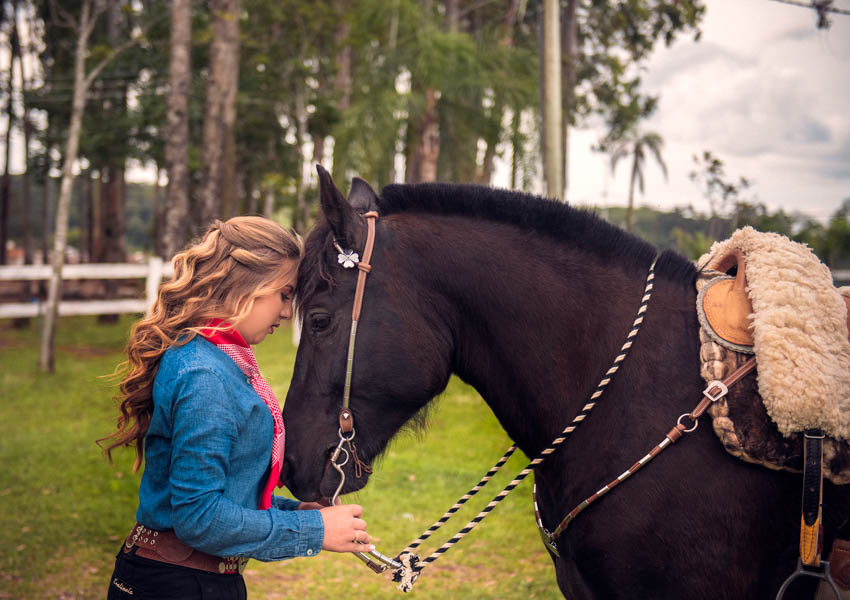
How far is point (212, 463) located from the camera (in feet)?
5.52

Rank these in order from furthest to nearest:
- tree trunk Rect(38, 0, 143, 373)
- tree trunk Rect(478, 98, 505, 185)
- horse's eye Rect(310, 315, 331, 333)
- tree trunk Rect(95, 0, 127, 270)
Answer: tree trunk Rect(95, 0, 127, 270) → tree trunk Rect(478, 98, 505, 185) → tree trunk Rect(38, 0, 143, 373) → horse's eye Rect(310, 315, 331, 333)

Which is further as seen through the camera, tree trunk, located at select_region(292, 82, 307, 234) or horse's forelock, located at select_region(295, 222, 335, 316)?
tree trunk, located at select_region(292, 82, 307, 234)

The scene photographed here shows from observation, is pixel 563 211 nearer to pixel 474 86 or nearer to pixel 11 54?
pixel 474 86

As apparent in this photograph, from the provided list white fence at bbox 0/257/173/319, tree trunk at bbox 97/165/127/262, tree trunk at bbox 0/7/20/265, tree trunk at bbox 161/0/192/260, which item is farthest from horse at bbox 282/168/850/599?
tree trunk at bbox 0/7/20/265

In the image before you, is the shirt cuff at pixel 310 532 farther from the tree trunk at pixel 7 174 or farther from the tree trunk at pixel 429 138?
the tree trunk at pixel 7 174

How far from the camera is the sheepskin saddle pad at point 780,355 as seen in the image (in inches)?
69.4

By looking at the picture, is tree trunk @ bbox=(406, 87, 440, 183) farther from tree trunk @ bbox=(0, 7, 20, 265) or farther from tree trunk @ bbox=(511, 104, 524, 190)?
tree trunk @ bbox=(0, 7, 20, 265)

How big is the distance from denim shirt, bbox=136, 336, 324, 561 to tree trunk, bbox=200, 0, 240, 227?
29.0 ft

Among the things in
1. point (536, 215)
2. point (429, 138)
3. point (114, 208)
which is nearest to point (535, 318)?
point (536, 215)

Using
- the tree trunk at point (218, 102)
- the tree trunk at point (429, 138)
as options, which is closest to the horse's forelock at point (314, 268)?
the tree trunk at point (218, 102)

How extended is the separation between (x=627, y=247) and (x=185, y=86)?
972 cm

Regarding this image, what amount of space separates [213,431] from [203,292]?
45cm

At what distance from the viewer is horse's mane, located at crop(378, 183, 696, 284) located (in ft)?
7.10

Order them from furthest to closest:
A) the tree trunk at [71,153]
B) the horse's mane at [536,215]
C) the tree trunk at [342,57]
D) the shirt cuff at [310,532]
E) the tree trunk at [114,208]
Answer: the tree trunk at [114,208] → the tree trunk at [342,57] → the tree trunk at [71,153] → the horse's mane at [536,215] → the shirt cuff at [310,532]
